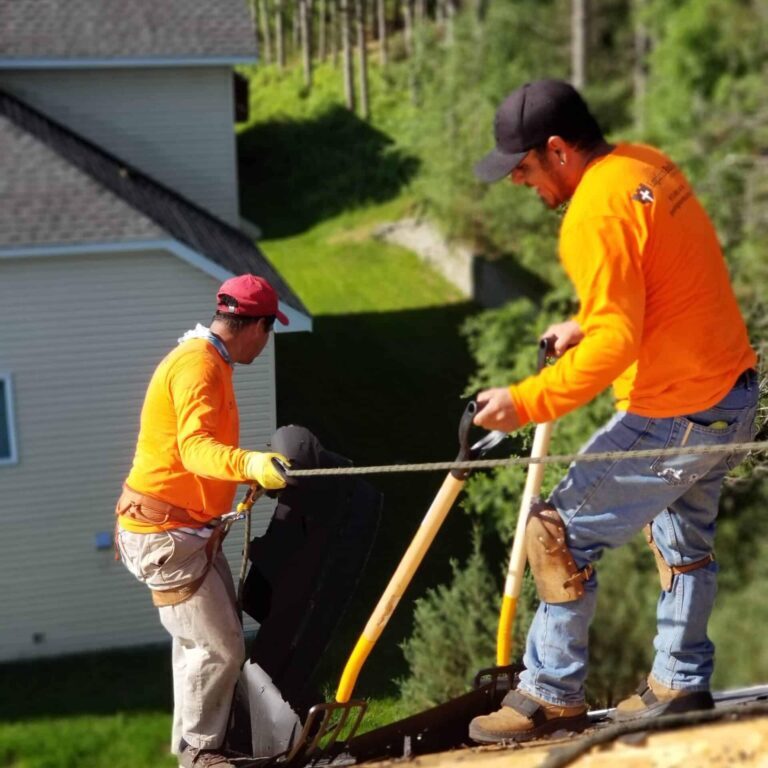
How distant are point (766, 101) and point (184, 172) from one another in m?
14.1

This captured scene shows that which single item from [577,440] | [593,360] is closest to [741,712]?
[593,360]

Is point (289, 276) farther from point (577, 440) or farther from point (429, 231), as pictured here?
point (577, 440)

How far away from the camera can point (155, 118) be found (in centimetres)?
1808

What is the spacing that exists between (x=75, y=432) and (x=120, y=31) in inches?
378

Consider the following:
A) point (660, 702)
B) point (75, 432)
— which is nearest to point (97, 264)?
point (75, 432)

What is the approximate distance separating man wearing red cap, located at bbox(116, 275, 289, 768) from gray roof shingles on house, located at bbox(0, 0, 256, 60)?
45.2ft

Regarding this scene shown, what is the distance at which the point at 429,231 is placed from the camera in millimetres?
31625

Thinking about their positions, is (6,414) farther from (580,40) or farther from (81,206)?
(580,40)

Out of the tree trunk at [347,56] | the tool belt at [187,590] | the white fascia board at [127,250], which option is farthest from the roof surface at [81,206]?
the tree trunk at [347,56]

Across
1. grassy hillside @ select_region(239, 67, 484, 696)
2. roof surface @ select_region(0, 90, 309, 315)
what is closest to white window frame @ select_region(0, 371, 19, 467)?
roof surface @ select_region(0, 90, 309, 315)

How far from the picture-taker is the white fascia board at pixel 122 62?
1786 centimetres

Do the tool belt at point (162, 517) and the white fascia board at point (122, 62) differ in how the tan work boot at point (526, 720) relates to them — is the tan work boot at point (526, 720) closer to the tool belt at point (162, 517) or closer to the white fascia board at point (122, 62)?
the tool belt at point (162, 517)

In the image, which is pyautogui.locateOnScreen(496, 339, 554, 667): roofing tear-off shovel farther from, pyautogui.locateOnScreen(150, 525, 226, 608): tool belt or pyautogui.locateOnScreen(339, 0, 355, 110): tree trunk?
pyautogui.locateOnScreen(339, 0, 355, 110): tree trunk

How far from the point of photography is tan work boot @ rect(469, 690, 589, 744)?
14.7ft
